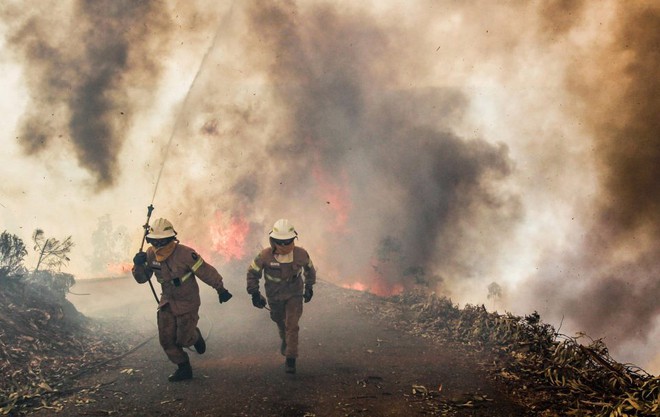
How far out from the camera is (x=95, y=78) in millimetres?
17297

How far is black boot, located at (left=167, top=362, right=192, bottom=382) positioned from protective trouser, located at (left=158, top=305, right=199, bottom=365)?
8cm

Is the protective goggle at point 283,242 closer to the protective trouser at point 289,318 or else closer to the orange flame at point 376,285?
the protective trouser at point 289,318

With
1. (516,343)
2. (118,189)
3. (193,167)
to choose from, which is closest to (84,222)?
(118,189)

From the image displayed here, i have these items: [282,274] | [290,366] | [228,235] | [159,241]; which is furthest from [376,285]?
[159,241]

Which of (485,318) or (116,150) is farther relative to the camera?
(116,150)

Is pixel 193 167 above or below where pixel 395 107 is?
below

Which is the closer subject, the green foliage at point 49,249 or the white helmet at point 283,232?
the white helmet at point 283,232

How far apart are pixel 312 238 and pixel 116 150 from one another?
38.0 ft

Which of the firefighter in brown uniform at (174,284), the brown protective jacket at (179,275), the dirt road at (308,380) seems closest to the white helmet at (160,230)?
the firefighter in brown uniform at (174,284)

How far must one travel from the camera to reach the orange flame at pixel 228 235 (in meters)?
18.3

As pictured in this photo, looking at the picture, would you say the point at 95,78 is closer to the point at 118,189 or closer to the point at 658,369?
the point at 118,189

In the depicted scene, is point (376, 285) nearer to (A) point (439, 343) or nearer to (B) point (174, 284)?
(A) point (439, 343)

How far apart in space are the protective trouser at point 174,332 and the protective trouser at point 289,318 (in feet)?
4.73

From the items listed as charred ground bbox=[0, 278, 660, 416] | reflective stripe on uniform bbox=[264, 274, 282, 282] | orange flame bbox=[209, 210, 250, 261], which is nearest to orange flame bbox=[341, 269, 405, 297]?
orange flame bbox=[209, 210, 250, 261]
